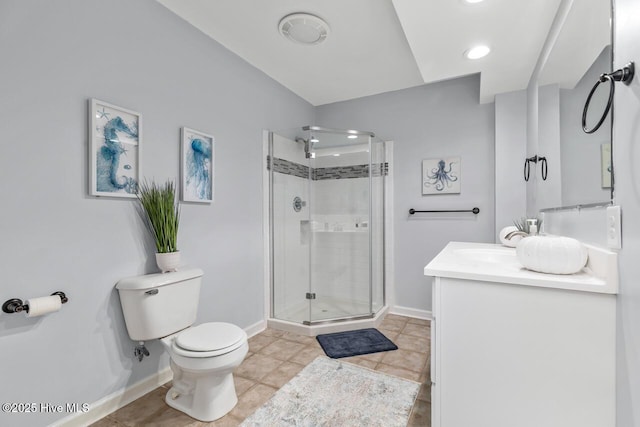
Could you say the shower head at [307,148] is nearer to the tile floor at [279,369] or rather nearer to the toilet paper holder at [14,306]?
the tile floor at [279,369]

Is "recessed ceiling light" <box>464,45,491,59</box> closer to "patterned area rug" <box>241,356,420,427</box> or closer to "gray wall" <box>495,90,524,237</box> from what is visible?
"gray wall" <box>495,90,524,237</box>

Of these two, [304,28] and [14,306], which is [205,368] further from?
Answer: [304,28]

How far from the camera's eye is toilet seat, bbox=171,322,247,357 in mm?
1506

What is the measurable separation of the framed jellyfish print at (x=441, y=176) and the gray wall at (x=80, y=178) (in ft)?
6.66

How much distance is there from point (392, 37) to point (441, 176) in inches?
54.2

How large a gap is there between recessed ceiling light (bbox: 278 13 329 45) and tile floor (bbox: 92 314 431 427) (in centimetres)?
240

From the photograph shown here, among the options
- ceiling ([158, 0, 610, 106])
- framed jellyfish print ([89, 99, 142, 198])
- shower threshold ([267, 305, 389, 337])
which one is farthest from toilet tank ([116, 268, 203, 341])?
ceiling ([158, 0, 610, 106])

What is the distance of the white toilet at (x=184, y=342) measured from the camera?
59.6 inches

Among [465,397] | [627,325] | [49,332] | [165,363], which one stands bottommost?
[165,363]

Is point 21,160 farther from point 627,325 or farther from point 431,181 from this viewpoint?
point 431,181

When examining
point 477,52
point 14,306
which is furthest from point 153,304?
point 477,52

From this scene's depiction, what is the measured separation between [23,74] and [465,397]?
2.28 meters

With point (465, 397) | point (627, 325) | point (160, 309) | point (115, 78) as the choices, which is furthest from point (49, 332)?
point (627, 325)

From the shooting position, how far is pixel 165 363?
1.92 metres
